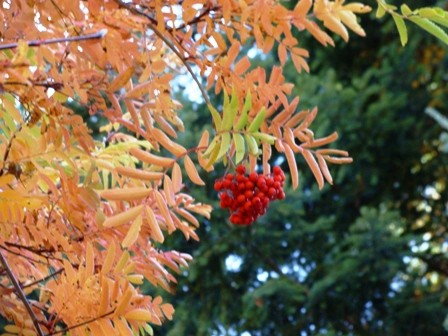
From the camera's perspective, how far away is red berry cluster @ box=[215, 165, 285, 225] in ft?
2.56

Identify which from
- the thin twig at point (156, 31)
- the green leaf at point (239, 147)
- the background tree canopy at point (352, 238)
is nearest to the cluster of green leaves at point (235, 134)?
the green leaf at point (239, 147)

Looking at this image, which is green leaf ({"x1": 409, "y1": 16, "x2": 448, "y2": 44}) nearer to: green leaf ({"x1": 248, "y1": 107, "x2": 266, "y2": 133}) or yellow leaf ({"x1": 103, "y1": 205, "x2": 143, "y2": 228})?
green leaf ({"x1": 248, "y1": 107, "x2": 266, "y2": 133})

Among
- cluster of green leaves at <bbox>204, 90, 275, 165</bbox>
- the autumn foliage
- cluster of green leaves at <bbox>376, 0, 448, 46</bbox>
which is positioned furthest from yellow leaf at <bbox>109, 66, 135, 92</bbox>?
cluster of green leaves at <bbox>376, 0, 448, 46</bbox>

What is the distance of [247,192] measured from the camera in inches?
30.7

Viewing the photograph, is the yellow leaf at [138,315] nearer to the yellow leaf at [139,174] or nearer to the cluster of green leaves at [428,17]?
the yellow leaf at [139,174]

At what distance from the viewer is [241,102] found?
84cm

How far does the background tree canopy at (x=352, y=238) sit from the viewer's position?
2496 mm

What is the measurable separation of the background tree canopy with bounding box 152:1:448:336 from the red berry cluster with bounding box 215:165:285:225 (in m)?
1.61

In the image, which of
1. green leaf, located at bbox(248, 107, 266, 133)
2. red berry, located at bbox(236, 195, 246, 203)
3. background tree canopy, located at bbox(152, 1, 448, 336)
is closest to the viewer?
green leaf, located at bbox(248, 107, 266, 133)

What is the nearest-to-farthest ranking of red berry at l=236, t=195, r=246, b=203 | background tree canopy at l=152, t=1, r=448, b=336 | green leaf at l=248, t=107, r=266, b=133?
green leaf at l=248, t=107, r=266, b=133
red berry at l=236, t=195, r=246, b=203
background tree canopy at l=152, t=1, r=448, b=336

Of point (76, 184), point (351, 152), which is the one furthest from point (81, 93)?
point (351, 152)

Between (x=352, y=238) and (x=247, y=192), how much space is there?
1.71 m

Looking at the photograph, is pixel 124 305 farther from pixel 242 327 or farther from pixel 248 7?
pixel 242 327

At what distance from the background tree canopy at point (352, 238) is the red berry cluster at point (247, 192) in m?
1.61
